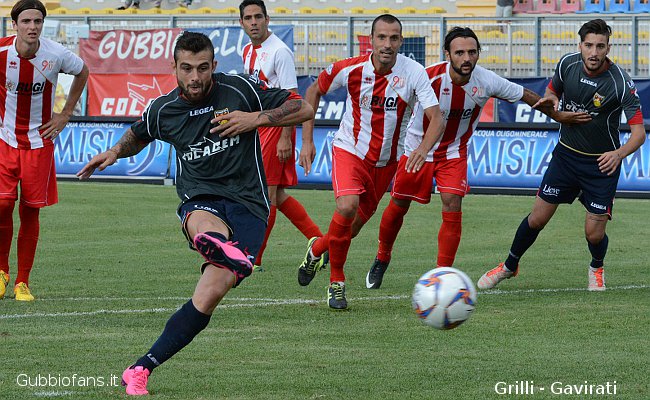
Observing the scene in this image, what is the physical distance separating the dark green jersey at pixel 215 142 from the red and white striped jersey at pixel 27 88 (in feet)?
9.09

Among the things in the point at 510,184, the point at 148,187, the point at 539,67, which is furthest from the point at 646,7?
the point at 148,187

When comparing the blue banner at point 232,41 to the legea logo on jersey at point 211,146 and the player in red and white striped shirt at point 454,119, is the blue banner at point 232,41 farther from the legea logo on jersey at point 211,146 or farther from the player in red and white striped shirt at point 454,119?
the legea logo on jersey at point 211,146

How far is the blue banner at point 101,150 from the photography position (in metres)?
20.9

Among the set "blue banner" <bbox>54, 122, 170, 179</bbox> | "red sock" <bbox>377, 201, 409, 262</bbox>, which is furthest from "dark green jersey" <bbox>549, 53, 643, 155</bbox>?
"blue banner" <bbox>54, 122, 170, 179</bbox>

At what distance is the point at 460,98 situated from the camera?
994cm

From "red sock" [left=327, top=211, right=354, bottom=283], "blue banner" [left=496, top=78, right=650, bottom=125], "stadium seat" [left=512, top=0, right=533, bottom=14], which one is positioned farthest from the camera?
"stadium seat" [left=512, top=0, right=533, bottom=14]

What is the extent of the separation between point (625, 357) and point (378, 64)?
3.22 meters

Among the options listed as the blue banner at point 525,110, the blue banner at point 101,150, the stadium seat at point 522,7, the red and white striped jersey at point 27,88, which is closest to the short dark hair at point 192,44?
the red and white striped jersey at point 27,88

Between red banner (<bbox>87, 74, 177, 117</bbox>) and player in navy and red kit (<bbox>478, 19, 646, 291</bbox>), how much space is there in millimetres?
15220

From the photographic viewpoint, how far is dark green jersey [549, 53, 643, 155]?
391 inches

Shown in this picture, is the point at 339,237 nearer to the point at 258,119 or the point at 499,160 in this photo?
the point at 258,119

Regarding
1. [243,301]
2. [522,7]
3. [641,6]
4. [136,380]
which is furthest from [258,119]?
[522,7]

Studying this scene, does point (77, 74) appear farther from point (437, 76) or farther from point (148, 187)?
point (148, 187)

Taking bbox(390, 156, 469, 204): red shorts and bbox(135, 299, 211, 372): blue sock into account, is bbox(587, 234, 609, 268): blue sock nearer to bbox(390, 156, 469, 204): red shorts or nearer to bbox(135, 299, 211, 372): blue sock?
bbox(390, 156, 469, 204): red shorts
